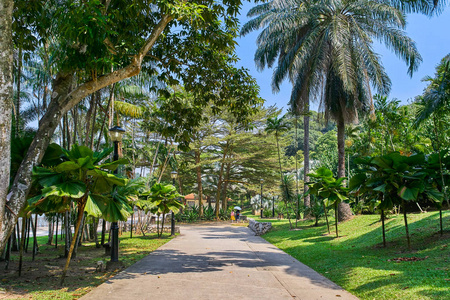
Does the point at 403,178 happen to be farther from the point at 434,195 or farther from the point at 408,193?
the point at 434,195

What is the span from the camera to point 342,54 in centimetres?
1639

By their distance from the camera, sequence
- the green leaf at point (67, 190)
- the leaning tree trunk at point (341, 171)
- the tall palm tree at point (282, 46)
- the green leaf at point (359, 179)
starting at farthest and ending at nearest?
the tall palm tree at point (282, 46)
the leaning tree trunk at point (341, 171)
the green leaf at point (359, 179)
the green leaf at point (67, 190)

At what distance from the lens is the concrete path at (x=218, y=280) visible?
19.4 feet

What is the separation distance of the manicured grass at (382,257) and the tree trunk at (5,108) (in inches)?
247

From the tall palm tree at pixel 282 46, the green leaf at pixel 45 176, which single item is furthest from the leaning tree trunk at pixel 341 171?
the green leaf at pixel 45 176

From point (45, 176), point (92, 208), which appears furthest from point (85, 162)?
point (92, 208)

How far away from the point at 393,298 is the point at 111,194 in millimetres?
5938

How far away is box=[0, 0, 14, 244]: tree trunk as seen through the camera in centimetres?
518

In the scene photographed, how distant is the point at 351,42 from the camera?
17656 mm

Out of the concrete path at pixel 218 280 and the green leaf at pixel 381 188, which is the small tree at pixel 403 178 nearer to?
the green leaf at pixel 381 188

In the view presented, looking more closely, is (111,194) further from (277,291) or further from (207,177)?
(207,177)

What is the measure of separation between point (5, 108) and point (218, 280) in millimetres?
5262

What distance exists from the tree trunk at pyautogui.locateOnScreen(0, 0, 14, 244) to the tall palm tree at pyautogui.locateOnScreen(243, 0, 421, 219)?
14348 millimetres

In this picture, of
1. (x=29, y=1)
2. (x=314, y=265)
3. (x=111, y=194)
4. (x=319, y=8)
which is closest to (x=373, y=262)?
(x=314, y=265)
